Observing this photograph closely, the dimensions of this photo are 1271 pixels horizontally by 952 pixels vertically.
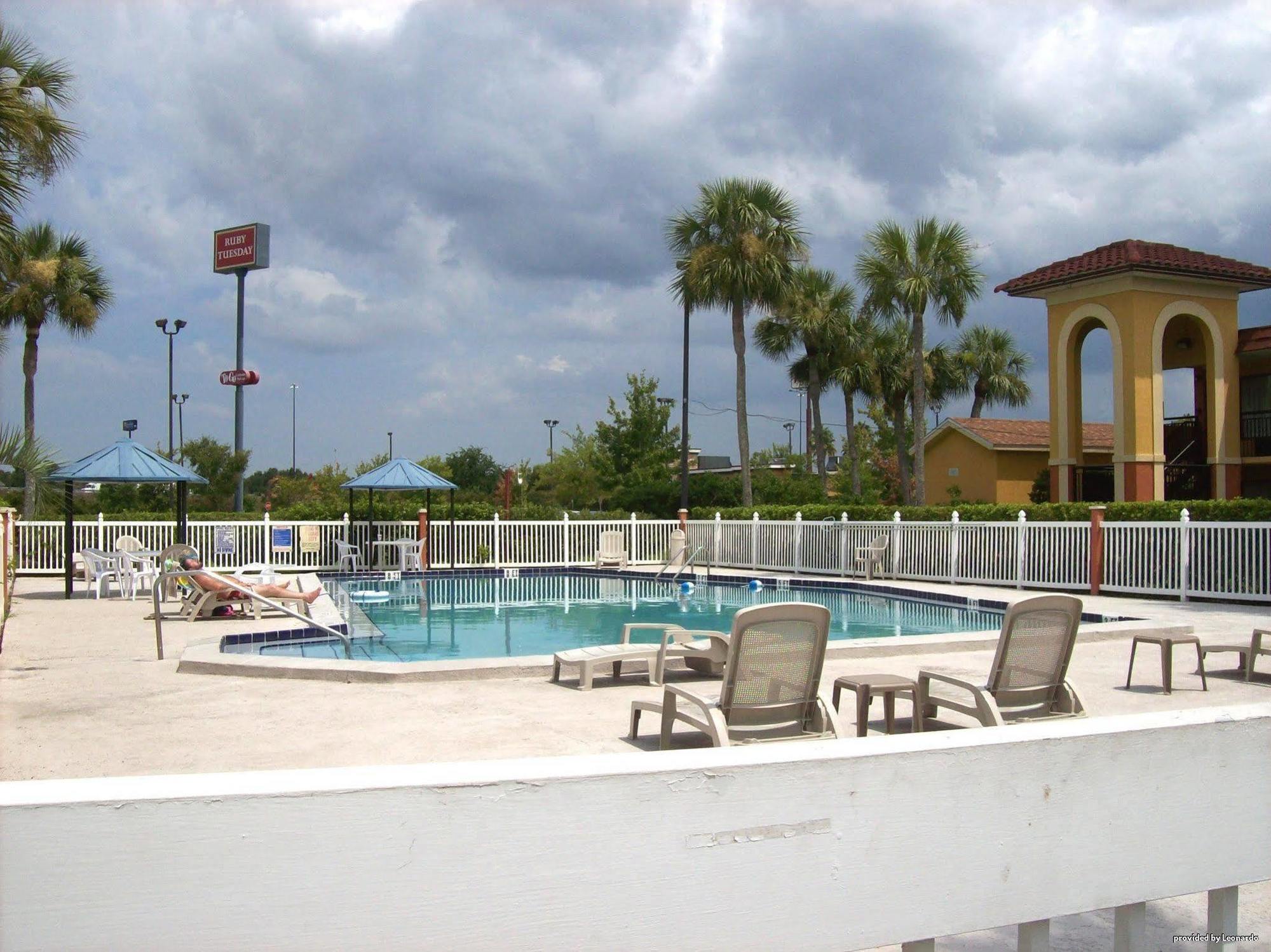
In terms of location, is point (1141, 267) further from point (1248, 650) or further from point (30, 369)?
point (30, 369)

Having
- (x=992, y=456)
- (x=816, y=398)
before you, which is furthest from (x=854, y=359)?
(x=992, y=456)

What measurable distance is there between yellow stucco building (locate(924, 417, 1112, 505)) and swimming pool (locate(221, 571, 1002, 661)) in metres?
16.8

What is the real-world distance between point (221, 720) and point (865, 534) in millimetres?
17112

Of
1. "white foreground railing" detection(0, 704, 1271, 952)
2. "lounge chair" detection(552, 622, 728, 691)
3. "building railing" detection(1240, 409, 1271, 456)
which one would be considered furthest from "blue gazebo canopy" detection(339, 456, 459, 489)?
"white foreground railing" detection(0, 704, 1271, 952)

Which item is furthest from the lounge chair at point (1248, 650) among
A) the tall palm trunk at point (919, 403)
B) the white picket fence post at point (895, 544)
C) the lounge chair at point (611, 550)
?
the tall palm trunk at point (919, 403)

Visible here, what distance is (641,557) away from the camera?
28109mm

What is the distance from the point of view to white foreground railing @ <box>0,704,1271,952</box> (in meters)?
1.89

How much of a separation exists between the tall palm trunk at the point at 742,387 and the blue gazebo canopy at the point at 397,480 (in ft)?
33.3

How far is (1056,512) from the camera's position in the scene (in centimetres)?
1909

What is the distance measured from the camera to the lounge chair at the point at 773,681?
17.7ft

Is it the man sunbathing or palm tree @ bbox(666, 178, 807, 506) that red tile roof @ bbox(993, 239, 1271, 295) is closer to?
palm tree @ bbox(666, 178, 807, 506)

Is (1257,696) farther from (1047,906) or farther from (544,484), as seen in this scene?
(544,484)

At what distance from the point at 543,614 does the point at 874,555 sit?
25.5ft

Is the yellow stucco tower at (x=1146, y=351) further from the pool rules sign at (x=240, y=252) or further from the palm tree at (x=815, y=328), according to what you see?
the pool rules sign at (x=240, y=252)
